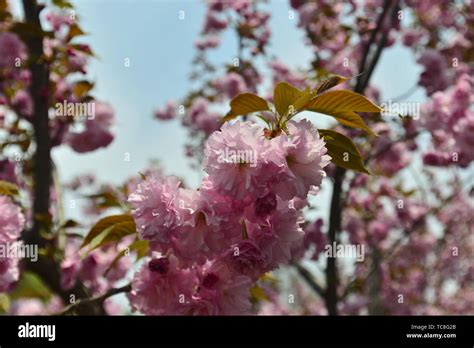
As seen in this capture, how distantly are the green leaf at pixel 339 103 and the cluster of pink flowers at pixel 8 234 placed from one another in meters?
0.87

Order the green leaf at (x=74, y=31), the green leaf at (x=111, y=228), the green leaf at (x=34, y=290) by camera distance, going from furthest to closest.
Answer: the green leaf at (x=34, y=290) → the green leaf at (x=74, y=31) → the green leaf at (x=111, y=228)

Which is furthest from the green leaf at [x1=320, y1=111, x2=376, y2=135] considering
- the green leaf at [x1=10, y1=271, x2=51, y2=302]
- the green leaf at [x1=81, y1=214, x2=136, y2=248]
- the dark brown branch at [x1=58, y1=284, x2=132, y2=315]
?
the green leaf at [x1=10, y1=271, x2=51, y2=302]

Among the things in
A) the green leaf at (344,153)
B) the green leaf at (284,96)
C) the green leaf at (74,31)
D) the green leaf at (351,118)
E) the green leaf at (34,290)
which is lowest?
the green leaf at (34,290)

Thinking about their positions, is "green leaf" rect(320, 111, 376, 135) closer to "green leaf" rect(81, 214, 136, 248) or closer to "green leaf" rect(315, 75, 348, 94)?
"green leaf" rect(315, 75, 348, 94)

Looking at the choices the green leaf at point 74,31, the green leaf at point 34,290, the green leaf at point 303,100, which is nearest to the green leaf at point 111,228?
the green leaf at point 303,100

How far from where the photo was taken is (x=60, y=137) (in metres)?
3.15

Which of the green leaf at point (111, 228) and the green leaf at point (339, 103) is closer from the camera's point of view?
the green leaf at point (339, 103)

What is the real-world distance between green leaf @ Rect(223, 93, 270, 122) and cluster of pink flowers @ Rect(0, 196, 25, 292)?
0.69 m

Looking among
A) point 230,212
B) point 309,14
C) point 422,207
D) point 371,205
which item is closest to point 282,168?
point 230,212

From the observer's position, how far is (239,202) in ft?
3.87

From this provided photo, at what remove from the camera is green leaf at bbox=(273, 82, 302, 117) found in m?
1.22

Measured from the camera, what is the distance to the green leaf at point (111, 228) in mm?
1437

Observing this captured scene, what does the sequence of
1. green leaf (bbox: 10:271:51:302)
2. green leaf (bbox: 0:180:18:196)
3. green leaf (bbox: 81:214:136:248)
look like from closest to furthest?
green leaf (bbox: 81:214:136:248) → green leaf (bbox: 0:180:18:196) → green leaf (bbox: 10:271:51:302)

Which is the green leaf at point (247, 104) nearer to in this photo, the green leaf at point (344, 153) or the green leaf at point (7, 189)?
the green leaf at point (344, 153)
